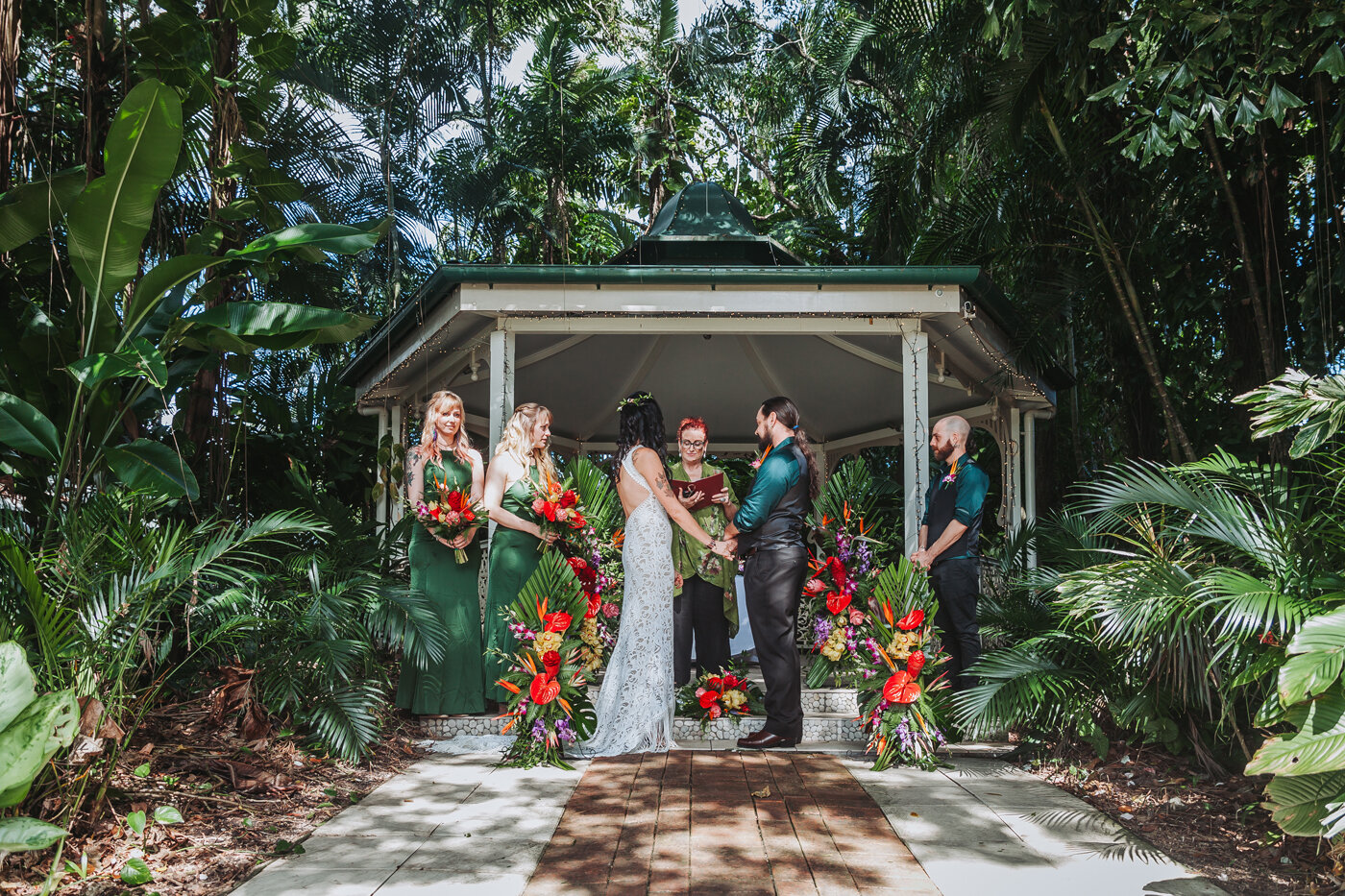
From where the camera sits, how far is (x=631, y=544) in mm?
5543

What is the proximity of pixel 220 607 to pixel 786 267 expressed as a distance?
388 centimetres

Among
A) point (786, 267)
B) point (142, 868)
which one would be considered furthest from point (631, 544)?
point (142, 868)

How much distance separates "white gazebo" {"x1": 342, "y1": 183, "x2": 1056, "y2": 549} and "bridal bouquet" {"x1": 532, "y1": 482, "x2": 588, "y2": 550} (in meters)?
0.68

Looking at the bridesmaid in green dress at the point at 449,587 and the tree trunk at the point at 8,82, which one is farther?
the bridesmaid in green dress at the point at 449,587

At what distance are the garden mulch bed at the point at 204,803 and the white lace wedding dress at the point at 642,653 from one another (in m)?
1.16

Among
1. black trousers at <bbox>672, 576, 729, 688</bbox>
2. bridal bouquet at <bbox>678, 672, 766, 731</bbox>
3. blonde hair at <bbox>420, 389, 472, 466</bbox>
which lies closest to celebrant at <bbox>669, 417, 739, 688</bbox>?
black trousers at <bbox>672, 576, 729, 688</bbox>

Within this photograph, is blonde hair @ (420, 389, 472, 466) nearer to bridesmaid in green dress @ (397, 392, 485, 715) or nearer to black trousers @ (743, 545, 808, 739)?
bridesmaid in green dress @ (397, 392, 485, 715)

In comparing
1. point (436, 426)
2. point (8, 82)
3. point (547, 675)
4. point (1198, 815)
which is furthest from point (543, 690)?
point (8, 82)

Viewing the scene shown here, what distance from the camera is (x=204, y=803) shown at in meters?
4.00

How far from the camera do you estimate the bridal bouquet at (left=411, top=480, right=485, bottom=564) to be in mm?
5684

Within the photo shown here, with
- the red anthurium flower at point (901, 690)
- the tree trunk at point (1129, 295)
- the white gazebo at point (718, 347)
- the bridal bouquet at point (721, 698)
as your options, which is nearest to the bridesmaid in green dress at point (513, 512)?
the white gazebo at point (718, 347)

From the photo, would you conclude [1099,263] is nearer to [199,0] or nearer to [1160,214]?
[1160,214]

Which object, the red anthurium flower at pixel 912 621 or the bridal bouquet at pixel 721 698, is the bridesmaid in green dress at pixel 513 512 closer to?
the bridal bouquet at pixel 721 698

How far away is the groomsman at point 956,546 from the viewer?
18.6ft
